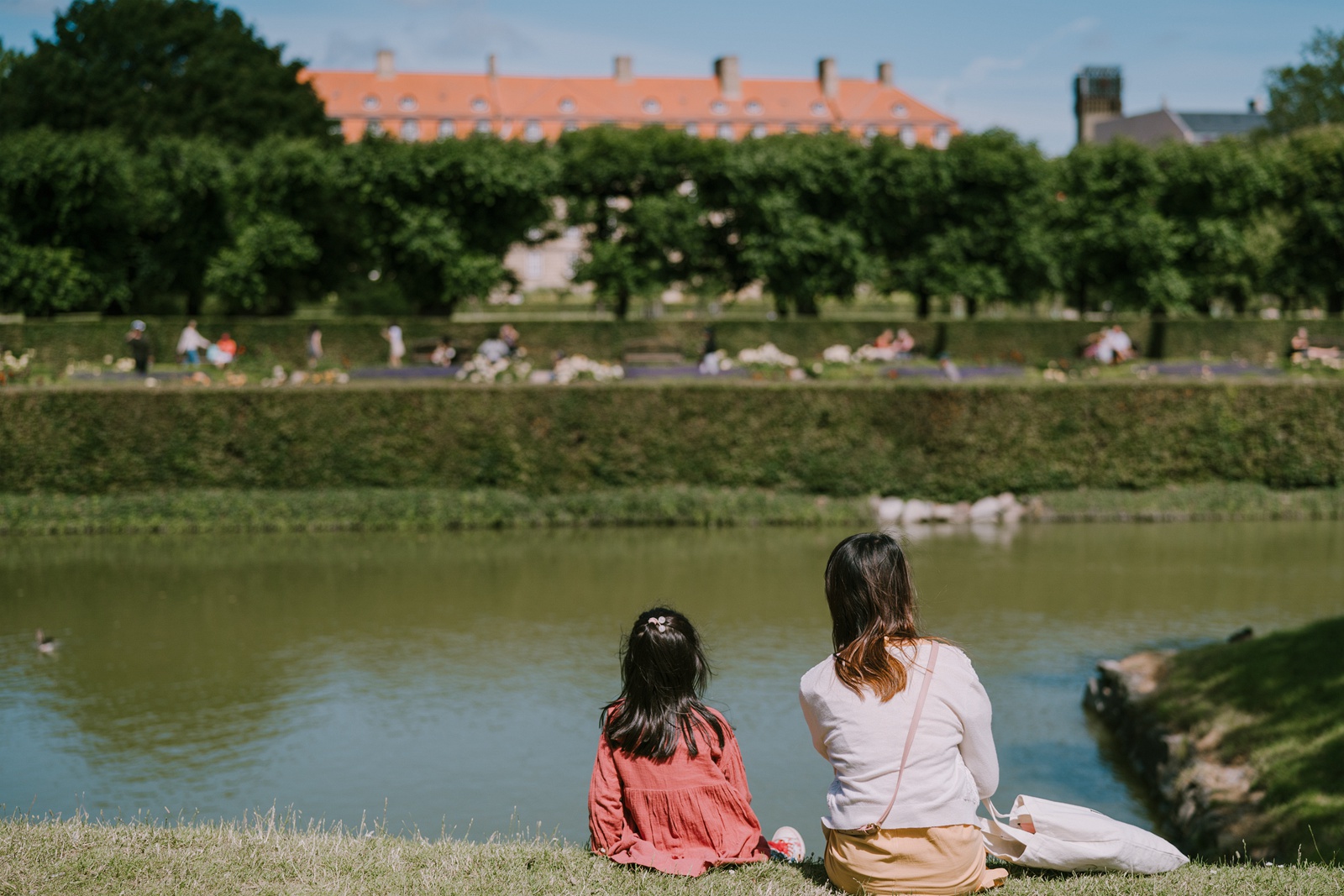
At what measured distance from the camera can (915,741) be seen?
12.6ft

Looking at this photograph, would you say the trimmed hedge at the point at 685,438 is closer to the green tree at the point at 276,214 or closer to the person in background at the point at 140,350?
the person in background at the point at 140,350

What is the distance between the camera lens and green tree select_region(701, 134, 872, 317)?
31094 mm

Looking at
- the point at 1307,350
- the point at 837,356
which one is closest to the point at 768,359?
the point at 837,356

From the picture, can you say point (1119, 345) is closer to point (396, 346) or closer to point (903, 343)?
point (903, 343)

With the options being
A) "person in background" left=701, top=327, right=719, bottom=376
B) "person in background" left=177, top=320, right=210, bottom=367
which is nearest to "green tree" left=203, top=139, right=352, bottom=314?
"person in background" left=177, top=320, right=210, bottom=367

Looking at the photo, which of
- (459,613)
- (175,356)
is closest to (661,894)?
(459,613)

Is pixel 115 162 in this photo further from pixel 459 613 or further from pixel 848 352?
pixel 459 613

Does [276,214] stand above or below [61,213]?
above

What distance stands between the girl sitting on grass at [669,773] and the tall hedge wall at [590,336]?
901 inches

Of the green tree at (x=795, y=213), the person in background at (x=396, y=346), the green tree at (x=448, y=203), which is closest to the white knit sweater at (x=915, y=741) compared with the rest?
the person in background at (x=396, y=346)

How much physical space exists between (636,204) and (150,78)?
17.6 m

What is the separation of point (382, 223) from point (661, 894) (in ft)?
94.5

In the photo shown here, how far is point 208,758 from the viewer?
8.41 m

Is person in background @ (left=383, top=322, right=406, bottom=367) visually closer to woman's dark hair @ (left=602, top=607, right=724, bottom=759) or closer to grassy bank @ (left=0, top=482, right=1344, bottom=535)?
grassy bank @ (left=0, top=482, right=1344, bottom=535)
